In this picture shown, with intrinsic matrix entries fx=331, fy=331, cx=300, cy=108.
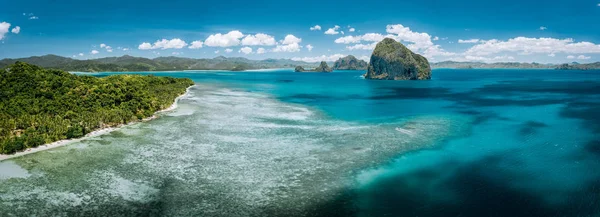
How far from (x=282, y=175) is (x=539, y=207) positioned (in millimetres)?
16683

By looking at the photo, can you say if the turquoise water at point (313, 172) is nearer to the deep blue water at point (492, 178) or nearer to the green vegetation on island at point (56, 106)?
the deep blue water at point (492, 178)

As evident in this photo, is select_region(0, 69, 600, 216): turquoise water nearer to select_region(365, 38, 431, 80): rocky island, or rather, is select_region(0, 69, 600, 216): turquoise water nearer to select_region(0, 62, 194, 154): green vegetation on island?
select_region(0, 62, 194, 154): green vegetation on island

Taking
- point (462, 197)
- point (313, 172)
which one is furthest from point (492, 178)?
point (313, 172)

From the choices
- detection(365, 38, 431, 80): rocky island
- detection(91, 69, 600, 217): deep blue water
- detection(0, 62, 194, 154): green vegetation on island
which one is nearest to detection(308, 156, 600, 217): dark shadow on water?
detection(91, 69, 600, 217): deep blue water

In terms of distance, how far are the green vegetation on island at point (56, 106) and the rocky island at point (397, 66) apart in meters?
146

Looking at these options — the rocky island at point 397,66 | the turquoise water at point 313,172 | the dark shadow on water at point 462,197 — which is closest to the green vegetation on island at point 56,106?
the turquoise water at point 313,172

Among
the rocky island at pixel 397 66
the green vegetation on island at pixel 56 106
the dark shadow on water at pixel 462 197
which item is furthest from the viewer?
the rocky island at pixel 397 66

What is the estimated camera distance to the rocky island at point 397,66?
180750 mm

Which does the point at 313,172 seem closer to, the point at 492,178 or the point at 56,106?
the point at 492,178

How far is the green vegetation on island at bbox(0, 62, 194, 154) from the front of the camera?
111 feet

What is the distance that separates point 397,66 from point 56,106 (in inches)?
6522

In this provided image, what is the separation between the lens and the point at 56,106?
1731 inches

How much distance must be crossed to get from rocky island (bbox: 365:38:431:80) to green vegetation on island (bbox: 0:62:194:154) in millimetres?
146427

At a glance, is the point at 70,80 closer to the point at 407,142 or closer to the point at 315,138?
the point at 315,138
